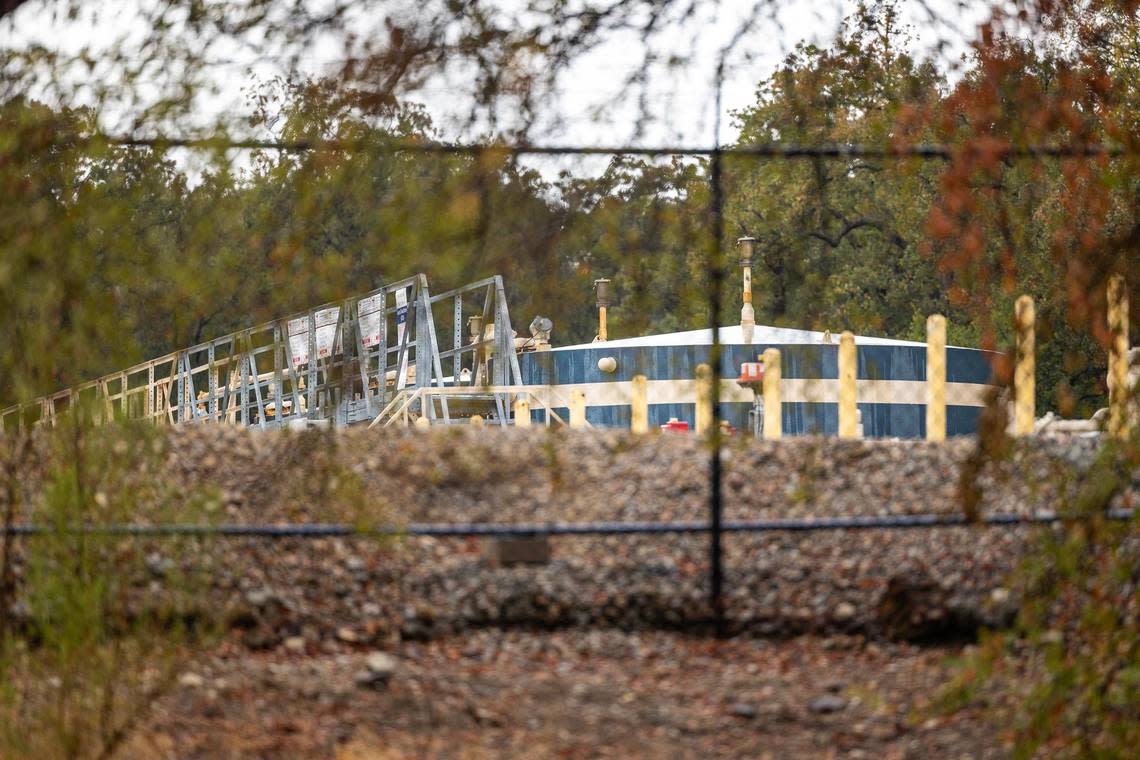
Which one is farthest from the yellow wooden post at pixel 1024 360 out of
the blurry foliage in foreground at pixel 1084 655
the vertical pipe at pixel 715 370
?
the vertical pipe at pixel 715 370

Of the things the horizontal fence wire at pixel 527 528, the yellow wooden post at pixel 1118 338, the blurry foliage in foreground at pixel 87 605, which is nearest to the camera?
the blurry foliage in foreground at pixel 87 605

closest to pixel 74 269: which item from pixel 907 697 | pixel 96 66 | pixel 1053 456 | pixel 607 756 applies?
pixel 96 66

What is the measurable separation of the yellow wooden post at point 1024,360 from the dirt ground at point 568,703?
0.62 meters

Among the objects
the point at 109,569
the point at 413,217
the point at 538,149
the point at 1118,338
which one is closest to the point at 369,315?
the point at 538,149

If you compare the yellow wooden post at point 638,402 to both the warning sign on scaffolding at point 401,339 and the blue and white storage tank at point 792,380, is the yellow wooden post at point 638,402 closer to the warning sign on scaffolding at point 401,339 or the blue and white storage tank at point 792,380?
the warning sign on scaffolding at point 401,339

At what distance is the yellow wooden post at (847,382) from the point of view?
459 cm

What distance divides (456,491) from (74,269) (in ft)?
5.02

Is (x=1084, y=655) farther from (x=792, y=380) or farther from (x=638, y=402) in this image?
(x=792, y=380)

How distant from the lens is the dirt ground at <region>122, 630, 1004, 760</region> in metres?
2.79

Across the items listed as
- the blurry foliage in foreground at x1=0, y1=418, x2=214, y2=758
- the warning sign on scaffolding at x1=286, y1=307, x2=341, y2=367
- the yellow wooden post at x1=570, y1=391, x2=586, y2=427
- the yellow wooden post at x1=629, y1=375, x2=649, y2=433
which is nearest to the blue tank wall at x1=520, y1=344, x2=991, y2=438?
the yellow wooden post at x1=570, y1=391, x2=586, y2=427

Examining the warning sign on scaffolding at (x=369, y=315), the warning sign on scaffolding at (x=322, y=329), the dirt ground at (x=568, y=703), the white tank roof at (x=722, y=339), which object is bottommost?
the dirt ground at (x=568, y=703)

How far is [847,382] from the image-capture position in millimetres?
4797

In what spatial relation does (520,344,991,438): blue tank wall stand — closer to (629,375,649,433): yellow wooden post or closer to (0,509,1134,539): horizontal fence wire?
(629,375,649,433): yellow wooden post

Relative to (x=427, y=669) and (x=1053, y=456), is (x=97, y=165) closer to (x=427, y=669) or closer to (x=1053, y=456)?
(x=427, y=669)
